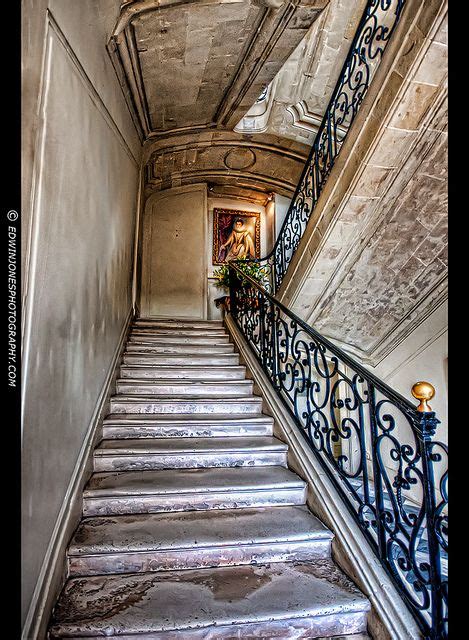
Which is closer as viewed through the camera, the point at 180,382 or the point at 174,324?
the point at 180,382

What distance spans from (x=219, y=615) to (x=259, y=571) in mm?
365

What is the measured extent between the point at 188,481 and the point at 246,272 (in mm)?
4813

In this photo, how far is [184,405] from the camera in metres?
3.08

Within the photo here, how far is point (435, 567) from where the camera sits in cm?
141

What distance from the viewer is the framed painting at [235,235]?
777cm

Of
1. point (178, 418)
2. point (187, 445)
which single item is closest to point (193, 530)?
point (187, 445)

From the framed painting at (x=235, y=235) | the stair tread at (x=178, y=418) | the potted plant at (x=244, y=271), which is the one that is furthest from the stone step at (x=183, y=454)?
the framed painting at (x=235, y=235)

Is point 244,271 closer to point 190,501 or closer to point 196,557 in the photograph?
point 190,501

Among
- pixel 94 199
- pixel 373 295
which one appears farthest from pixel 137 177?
pixel 373 295

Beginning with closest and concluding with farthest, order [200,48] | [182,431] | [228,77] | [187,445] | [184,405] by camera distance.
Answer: [187,445]
[182,431]
[184,405]
[200,48]
[228,77]

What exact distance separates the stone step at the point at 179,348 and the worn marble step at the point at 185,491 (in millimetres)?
1680

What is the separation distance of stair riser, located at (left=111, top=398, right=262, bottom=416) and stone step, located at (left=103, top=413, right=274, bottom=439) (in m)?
0.06

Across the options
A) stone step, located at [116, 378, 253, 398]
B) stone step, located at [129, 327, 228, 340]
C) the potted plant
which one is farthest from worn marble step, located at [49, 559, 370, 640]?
the potted plant

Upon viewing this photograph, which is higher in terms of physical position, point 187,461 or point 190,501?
point 187,461
